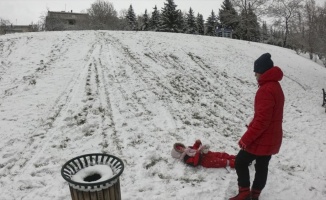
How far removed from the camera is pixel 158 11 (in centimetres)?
4325

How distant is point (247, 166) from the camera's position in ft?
12.7

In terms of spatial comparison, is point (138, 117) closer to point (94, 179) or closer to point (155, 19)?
point (94, 179)

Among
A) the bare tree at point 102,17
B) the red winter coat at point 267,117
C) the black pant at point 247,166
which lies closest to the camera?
the red winter coat at point 267,117

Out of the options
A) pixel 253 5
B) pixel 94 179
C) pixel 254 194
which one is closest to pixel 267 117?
pixel 254 194

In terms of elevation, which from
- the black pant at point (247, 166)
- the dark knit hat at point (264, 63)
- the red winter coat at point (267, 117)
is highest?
the dark knit hat at point (264, 63)

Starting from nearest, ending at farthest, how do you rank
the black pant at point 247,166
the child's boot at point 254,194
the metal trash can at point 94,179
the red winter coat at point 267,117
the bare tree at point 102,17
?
the metal trash can at point 94,179 → the red winter coat at point 267,117 → the black pant at point 247,166 → the child's boot at point 254,194 → the bare tree at point 102,17

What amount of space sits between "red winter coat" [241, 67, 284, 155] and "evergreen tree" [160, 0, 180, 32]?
36892 millimetres

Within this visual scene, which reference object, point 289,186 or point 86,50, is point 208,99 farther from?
point 86,50

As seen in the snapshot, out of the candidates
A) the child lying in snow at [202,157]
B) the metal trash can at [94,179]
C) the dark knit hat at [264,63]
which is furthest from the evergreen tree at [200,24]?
the metal trash can at [94,179]

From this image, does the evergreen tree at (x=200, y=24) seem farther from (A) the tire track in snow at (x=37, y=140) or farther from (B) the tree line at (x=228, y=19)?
(A) the tire track in snow at (x=37, y=140)

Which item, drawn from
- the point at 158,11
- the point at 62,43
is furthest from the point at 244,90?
the point at 158,11

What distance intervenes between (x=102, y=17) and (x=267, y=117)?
47157 millimetres

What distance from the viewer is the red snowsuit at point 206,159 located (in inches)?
201

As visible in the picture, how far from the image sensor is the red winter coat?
11.2ft
